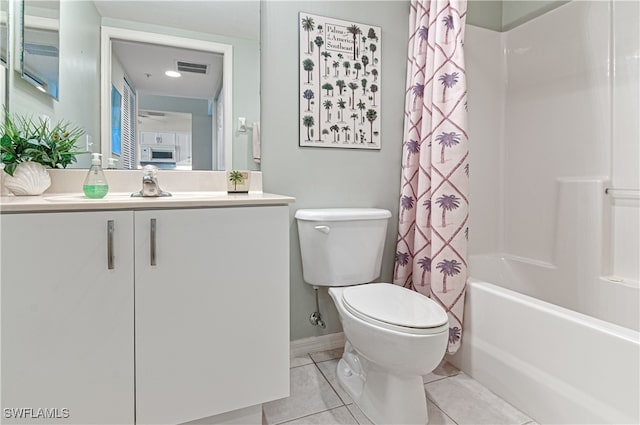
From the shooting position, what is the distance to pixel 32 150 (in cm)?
118

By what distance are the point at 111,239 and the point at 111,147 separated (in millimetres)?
645

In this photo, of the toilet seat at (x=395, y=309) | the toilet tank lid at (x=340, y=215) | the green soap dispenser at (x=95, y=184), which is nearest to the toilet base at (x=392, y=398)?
the toilet seat at (x=395, y=309)

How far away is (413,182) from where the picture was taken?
181cm

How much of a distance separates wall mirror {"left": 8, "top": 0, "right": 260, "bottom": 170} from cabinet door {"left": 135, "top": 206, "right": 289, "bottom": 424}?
0.59 meters

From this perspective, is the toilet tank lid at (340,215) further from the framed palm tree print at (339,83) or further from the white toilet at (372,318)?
the framed palm tree print at (339,83)

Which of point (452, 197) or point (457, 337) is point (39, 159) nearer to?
point (452, 197)

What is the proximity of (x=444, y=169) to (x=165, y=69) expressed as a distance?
1.35 meters

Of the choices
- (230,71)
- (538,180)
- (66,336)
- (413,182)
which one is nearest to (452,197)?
(413,182)

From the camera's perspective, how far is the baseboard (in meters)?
1.77

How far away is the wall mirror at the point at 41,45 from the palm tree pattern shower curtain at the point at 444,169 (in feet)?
5.37

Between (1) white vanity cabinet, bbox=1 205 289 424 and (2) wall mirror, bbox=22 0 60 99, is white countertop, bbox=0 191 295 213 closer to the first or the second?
(1) white vanity cabinet, bbox=1 205 289 424

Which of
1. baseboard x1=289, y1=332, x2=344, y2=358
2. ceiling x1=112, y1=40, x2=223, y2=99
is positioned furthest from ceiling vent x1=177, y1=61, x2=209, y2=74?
baseboard x1=289, y1=332, x2=344, y2=358

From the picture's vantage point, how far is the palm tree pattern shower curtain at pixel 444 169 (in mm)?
1508

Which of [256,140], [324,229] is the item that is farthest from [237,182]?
[324,229]
